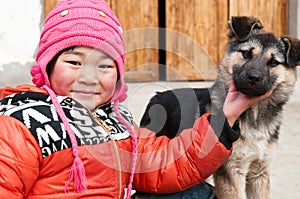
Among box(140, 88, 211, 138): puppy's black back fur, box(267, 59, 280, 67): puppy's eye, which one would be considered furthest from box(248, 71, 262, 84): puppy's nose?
box(140, 88, 211, 138): puppy's black back fur

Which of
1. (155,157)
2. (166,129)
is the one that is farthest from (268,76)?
(155,157)

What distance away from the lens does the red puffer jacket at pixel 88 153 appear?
2.46 meters

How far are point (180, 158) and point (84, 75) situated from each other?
2.08ft

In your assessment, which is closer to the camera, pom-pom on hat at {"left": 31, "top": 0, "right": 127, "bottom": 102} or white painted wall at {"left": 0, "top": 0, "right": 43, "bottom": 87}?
pom-pom on hat at {"left": 31, "top": 0, "right": 127, "bottom": 102}

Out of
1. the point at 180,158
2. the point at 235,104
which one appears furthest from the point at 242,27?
the point at 180,158

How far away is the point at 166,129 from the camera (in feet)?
12.6

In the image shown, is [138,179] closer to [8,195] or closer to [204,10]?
[8,195]

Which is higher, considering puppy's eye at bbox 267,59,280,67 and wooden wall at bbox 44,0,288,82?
wooden wall at bbox 44,0,288,82

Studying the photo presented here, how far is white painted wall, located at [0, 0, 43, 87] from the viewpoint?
668 cm

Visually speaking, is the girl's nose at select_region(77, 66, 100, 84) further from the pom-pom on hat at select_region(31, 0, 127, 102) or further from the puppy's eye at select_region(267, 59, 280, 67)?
the puppy's eye at select_region(267, 59, 280, 67)

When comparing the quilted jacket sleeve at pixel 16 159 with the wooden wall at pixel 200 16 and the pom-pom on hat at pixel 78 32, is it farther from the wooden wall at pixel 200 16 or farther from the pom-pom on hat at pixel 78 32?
the wooden wall at pixel 200 16

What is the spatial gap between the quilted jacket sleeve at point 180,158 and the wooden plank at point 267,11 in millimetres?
Result: 4585

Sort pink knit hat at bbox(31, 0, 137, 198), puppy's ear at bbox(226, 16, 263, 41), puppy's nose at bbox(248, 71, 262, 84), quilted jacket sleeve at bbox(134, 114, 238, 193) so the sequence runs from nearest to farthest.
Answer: pink knit hat at bbox(31, 0, 137, 198)
quilted jacket sleeve at bbox(134, 114, 238, 193)
puppy's nose at bbox(248, 71, 262, 84)
puppy's ear at bbox(226, 16, 263, 41)

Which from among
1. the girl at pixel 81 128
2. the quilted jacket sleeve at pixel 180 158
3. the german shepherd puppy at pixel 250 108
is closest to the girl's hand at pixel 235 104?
the girl at pixel 81 128
